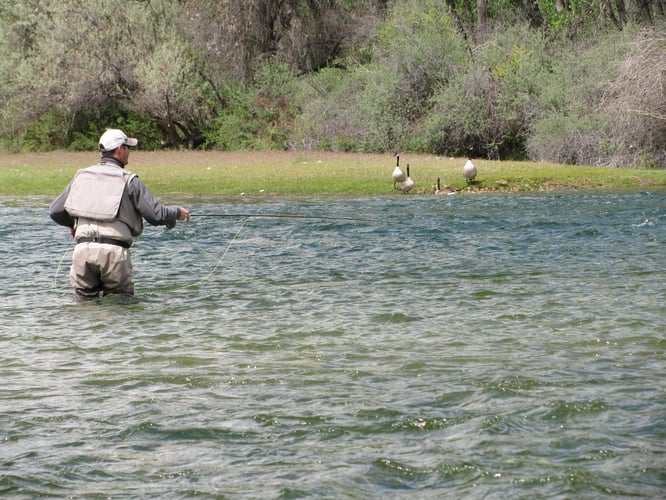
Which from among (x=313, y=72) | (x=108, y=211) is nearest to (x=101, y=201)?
(x=108, y=211)

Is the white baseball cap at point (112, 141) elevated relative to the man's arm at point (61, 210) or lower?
elevated

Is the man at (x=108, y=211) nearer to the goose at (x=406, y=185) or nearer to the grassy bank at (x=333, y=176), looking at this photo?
the goose at (x=406, y=185)

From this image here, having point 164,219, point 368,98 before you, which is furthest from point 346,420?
point 368,98

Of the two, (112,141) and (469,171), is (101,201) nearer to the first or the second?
(112,141)

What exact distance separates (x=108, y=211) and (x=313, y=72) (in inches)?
1369

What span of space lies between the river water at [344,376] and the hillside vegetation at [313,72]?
21392mm

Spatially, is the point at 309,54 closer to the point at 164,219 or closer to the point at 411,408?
the point at 164,219

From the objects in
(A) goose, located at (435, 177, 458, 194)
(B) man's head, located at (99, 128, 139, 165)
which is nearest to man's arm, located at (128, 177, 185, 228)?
(B) man's head, located at (99, 128, 139, 165)

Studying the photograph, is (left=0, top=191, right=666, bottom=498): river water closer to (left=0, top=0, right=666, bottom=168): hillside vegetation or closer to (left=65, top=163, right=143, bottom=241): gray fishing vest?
(left=65, top=163, right=143, bottom=241): gray fishing vest

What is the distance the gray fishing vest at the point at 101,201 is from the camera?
988 cm

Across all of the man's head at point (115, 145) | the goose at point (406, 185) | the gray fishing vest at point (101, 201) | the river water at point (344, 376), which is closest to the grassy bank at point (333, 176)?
the goose at point (406, 185)

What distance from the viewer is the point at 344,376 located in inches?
296

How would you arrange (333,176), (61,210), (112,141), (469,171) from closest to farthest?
(112,141) < (61,210) < (469,171) < (333,176)

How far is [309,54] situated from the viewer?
43844mm
